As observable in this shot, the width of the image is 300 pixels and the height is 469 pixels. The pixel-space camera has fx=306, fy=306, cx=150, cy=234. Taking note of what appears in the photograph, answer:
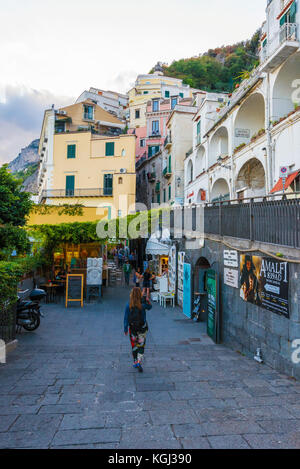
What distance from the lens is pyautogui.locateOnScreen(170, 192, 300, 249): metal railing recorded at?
6.08 m

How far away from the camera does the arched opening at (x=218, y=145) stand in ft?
69.8

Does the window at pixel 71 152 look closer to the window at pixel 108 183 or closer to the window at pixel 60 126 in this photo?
the window at pixel 108 183

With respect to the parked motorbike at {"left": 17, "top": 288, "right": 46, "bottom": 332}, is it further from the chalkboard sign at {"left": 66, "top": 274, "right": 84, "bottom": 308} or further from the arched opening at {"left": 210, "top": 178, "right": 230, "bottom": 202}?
the arched opening at {"left": 210, "top": 178, "right": 230, "bottom": 202}

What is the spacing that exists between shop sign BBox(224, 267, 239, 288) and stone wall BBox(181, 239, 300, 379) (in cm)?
14

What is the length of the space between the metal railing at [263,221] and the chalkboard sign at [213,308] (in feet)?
4.44

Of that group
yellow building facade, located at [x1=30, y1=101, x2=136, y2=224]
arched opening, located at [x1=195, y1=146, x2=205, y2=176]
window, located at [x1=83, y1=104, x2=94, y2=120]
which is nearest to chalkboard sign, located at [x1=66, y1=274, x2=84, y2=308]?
arched opening, located at [x1=195, y1=146, x2=205, y2=176]

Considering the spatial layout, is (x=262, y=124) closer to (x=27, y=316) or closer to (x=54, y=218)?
(x=54, y=218)

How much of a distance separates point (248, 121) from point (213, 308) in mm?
13631

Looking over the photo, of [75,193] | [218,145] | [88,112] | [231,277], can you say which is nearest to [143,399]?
[231,277]

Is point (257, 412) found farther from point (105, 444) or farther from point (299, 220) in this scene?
point (299, 220)

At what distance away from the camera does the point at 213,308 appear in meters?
8.88

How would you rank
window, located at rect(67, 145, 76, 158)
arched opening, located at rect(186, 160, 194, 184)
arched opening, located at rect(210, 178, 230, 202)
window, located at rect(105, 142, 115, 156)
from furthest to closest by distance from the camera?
window, located at rect(67, 145, 76, 158)
window, located at rect(105, 142, 115, 156)
arched opening, located at rect(186, 160, 194, 184)
arched opening, located at rect(210, 178, 230, 202)

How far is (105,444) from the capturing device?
3.49 meters
